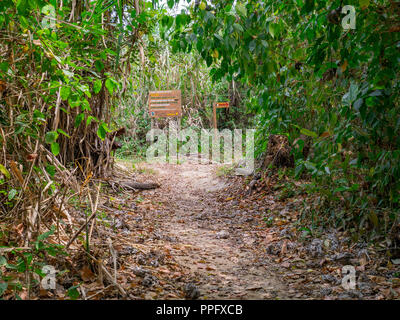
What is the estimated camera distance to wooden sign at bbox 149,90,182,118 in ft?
27.1

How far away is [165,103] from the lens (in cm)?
829

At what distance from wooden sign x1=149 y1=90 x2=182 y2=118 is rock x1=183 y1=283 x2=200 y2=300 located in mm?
6741

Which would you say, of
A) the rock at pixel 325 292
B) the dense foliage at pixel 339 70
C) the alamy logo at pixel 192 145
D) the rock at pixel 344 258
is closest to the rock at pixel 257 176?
the dense foliage at pixel 339 70

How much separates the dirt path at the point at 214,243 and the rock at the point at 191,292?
0.21 feet

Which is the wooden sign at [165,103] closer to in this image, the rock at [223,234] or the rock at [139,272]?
the rock at [223,234]

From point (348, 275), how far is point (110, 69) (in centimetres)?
353

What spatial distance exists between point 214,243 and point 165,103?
231 inches

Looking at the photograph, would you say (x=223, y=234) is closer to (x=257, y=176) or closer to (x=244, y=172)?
(x=257, y=176)

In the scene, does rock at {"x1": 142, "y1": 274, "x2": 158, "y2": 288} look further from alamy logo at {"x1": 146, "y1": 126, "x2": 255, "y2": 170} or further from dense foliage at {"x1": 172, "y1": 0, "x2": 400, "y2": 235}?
alamy logo at {"x1": 146, "y1": 126, "x2": 255, "y2": 170}

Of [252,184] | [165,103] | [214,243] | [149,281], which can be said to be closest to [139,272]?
[149,281]

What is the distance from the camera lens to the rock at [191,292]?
1.77m

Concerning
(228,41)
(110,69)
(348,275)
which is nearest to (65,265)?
(228,41)
